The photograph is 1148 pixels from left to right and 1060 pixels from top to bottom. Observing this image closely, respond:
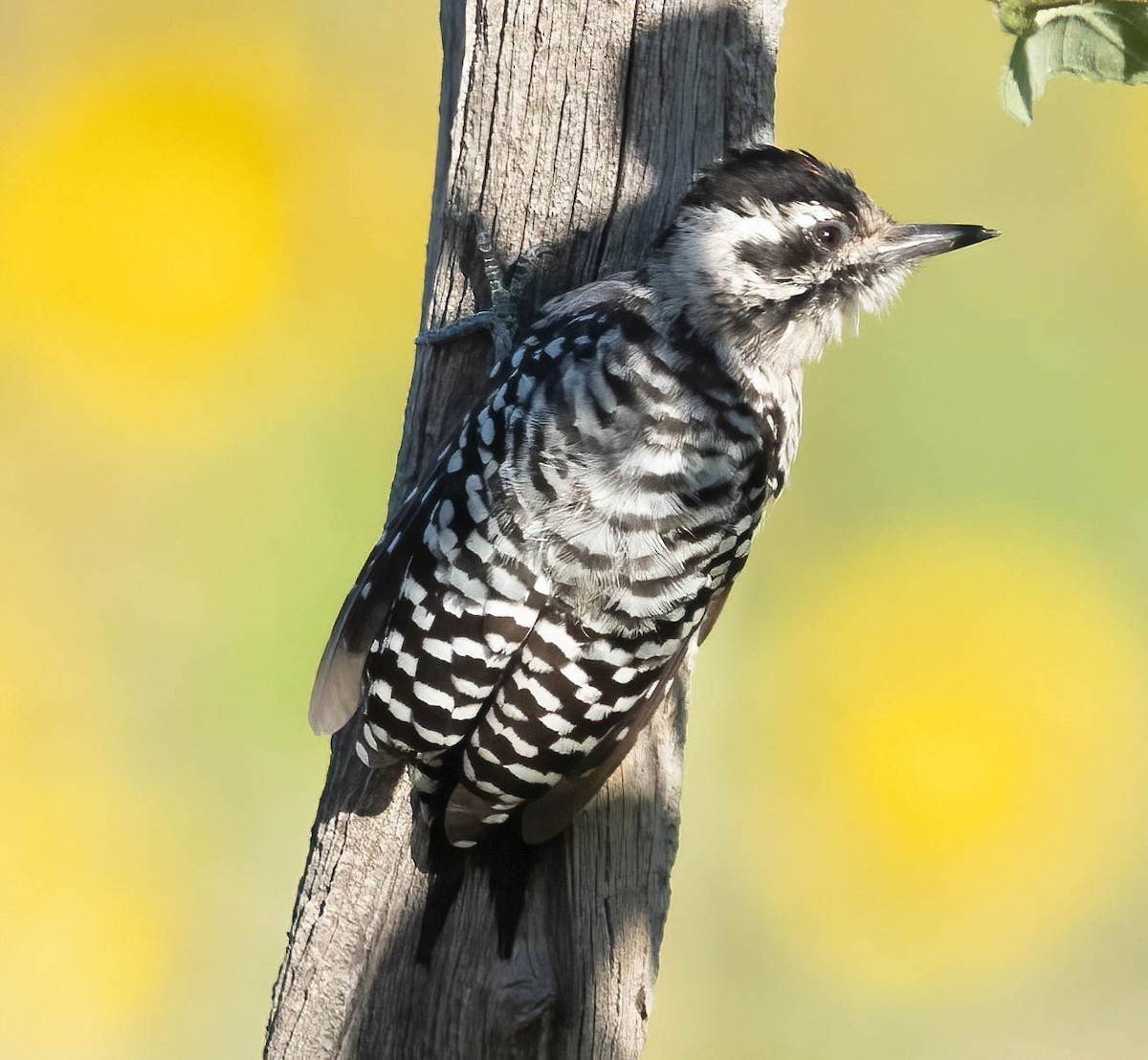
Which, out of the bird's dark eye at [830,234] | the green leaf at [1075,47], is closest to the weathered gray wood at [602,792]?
the bird's dark eye at [830,234]

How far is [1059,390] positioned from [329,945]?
147 inches

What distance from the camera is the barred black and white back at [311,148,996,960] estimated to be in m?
2.33

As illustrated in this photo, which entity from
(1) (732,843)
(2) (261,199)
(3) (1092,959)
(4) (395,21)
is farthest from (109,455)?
(3) (1092,959)

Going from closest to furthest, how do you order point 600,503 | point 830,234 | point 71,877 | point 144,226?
point 600,503, point 830,234, point 71,877, point 144,226

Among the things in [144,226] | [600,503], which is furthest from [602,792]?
[144,226]

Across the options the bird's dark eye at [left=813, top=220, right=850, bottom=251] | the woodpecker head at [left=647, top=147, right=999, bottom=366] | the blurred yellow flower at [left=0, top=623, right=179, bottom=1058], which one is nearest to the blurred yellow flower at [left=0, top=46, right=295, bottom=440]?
the blurred yellow flower at [left=0, top=623, right=179, bottom=1058]

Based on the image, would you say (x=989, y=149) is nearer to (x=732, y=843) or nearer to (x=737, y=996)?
(x=732, y=843)

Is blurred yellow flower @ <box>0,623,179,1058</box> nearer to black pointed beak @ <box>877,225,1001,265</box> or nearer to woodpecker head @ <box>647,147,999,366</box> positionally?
woodpecker head @ <box>647,147,999,366</box>

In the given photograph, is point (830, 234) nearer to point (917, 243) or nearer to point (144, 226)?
point (917, 243)

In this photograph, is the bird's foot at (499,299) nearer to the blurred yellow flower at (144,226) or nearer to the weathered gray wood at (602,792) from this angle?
the weathered gray wood at (602,792)

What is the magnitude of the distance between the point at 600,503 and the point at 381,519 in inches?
103

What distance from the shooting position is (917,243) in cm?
248

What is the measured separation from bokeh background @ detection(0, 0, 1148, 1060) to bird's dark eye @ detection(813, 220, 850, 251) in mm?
2505

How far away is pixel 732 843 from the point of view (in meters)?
4.66
